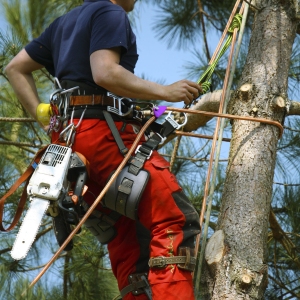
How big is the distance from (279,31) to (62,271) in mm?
2068

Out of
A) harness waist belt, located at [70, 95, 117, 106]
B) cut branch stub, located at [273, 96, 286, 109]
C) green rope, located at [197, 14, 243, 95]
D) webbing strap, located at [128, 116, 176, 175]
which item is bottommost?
webbing strap, located at [128, 116, 176, 175]

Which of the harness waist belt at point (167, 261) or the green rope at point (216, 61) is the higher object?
the green rope at point (216, 61)

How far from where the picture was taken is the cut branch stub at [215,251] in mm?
2486

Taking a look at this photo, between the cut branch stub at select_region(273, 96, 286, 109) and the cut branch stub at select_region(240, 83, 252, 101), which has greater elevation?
the cut branch stub at select_region(240, 83, 252, 101)

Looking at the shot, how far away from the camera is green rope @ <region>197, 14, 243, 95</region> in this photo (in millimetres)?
2895

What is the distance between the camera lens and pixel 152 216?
2.51m

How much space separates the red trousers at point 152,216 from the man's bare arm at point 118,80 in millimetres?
193

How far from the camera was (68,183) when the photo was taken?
256 centimetres

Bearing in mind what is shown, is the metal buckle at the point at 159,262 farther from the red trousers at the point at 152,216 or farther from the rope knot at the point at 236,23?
the rope knot at the point at 236,23

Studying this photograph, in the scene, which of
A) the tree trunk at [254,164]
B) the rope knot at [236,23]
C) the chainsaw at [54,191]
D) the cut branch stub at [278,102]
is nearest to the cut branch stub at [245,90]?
the tree trunk at [254,164]

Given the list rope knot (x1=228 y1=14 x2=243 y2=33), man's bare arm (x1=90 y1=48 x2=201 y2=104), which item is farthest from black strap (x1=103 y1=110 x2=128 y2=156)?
rope knot (x1=228 y1=14 x2=243 y2=33)

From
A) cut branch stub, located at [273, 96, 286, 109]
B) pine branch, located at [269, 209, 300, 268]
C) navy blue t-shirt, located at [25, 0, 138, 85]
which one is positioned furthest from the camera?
pine branch, located at [269, 209, 300, 268]

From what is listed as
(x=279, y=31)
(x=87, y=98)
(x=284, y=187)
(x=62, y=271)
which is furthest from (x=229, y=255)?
(x=62, y=271)

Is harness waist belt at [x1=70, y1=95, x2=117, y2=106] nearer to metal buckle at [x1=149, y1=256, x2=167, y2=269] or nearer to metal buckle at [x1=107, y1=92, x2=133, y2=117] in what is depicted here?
metal buckle at [x1=107, y1=92, x2=133, y2=117]
